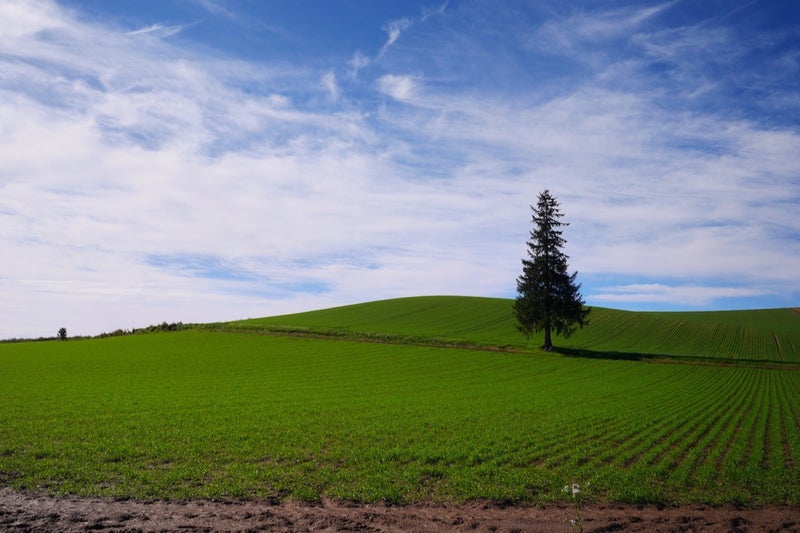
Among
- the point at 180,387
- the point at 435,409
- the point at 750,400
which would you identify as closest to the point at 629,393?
the point at 750,400

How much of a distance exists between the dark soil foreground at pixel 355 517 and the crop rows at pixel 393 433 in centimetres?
73

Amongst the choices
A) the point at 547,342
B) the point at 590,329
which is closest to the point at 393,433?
the point at 547,342

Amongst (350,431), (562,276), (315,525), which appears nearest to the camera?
(315,525)

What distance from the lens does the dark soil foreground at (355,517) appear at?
38.4 ft

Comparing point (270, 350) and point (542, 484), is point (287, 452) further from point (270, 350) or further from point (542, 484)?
point (270, 350)

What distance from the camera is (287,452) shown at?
18.2m

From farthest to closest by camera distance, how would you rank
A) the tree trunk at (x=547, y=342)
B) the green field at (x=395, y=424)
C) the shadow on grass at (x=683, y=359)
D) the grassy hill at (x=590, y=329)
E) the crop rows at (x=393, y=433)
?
1. the grassy hill at (x=590, y=329)
2. the tree trunk at (x=547, y=342)
3. the shadow on grass at (x=683, y=359)
4. the green field at (x=395, y=424)
5. the crop rows at (x=393, y=433)

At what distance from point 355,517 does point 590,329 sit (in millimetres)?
76935

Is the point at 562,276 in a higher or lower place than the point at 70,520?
higher

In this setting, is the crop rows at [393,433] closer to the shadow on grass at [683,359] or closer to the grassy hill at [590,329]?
the shadow on grass at [683,359]

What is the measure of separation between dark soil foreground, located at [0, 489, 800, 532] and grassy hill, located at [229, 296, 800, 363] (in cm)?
5228

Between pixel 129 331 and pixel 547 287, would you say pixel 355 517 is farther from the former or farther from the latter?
pixel 129 331

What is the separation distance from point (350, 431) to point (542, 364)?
115 ft

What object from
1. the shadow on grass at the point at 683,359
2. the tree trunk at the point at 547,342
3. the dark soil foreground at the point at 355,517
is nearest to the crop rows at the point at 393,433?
the dark soil foreground at the point at 355,517
